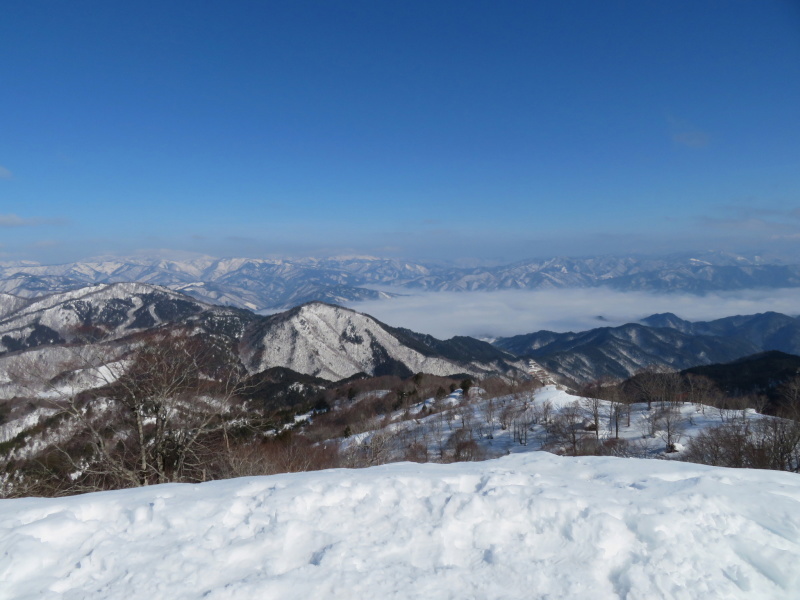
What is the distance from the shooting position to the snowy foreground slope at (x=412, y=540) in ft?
17.6

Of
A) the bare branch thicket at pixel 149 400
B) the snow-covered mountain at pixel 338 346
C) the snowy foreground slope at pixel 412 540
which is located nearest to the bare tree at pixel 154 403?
the bare branch thicket at pixel 149 400

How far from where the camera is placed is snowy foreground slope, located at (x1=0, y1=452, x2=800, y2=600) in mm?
5379

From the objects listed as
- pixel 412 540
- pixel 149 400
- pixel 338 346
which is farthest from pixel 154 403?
pixel 338 346

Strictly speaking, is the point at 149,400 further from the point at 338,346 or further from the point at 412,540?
the point at 338,346

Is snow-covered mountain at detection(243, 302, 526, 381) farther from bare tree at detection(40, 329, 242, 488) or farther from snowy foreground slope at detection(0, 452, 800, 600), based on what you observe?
snowy foreground slope at detection(0, 452, 800, 600)

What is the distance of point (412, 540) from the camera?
633 cm

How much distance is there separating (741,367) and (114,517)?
150575 millimetres

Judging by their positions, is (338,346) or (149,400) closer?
(149,400)

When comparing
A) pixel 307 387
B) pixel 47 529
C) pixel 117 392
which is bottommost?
pixel 307 387

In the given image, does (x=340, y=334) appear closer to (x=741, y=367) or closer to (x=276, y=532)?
(x=741, y=367)

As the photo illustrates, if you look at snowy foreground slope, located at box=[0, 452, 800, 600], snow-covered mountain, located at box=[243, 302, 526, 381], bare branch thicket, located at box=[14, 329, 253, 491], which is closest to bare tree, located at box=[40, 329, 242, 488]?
bare branch thicket, located at box=[14, 329, 253, 491]

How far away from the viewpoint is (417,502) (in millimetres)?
7281

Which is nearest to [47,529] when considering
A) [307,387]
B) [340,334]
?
[307,387]

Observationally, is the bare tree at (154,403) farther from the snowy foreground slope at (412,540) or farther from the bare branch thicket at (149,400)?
the snowy foreground slope at (412,540)
